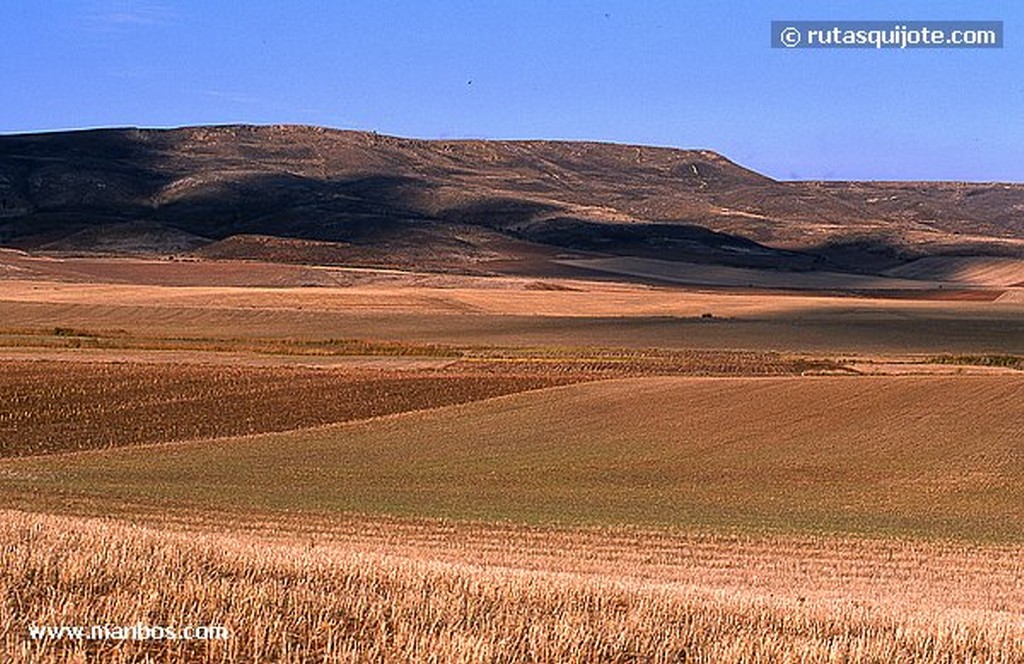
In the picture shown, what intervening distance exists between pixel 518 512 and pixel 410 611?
14298 mm

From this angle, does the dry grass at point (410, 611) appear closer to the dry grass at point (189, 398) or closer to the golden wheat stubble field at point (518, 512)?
the golden wheat stubble field at point (518, 512)

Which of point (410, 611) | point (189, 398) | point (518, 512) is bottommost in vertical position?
point (518, 512)

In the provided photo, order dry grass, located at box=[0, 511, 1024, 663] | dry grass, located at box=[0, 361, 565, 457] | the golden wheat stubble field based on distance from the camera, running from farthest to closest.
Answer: dry grass, located at box=[0, 361, 565, 457] → the golden wheat stubble field → dry grass, located at box=[0, 511, 1024, 663]

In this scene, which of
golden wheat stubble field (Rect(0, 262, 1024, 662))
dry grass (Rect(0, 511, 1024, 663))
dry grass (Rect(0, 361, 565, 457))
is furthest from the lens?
dry grass (Rect(0, 361, 565, 457))

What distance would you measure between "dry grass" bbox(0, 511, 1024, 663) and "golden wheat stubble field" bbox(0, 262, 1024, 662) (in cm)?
4

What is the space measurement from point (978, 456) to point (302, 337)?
1562 inches

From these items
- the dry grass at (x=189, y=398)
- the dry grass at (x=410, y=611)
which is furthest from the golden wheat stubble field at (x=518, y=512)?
the dry grass at (x=189, y=398)

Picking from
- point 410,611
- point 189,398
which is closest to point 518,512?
point 410,611

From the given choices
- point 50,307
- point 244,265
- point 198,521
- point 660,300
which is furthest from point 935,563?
point 244,265

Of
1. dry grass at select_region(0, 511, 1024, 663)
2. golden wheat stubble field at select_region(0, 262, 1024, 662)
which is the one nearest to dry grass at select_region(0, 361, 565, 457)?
golden wheat stubble field at select_region(0, 262, 1024, 662)

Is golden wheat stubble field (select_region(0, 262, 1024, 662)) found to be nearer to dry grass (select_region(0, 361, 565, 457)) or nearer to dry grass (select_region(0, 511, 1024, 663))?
dry grass (select_region(0, 511, 1024, 663))

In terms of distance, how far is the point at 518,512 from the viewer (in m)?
24.7

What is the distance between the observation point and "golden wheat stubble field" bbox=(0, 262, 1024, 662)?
1002 centimetres

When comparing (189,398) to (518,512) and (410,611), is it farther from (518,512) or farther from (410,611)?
(410,611)
